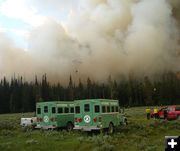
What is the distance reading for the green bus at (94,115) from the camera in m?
29.6

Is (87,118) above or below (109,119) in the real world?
above

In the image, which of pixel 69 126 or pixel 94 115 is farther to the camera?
pixel 69 126

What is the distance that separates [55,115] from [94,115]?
6.55 meters

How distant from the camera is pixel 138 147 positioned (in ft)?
74.5

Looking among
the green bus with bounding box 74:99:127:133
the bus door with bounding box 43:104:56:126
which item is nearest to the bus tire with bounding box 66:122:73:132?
the bus door with bounding box 43:104:56:126

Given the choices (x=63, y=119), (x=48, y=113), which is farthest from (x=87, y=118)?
(x=48, y=113)

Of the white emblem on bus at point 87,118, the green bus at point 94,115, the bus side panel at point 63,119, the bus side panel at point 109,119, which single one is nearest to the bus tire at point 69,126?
the bus side panel at point 63,119

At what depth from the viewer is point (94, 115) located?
2964 cm

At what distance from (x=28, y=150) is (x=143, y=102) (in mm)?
137231

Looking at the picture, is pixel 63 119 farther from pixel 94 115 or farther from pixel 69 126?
pixel 94 115

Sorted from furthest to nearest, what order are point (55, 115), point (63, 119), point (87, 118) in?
point (63, 119) < point (55, 115) < point (87, 118)

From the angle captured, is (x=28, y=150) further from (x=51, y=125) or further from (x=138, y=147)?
(x=51, y=125)

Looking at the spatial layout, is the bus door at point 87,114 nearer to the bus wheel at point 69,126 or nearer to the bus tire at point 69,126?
the bus wheel at point 69,126

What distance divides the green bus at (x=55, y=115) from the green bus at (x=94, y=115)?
167 inches
